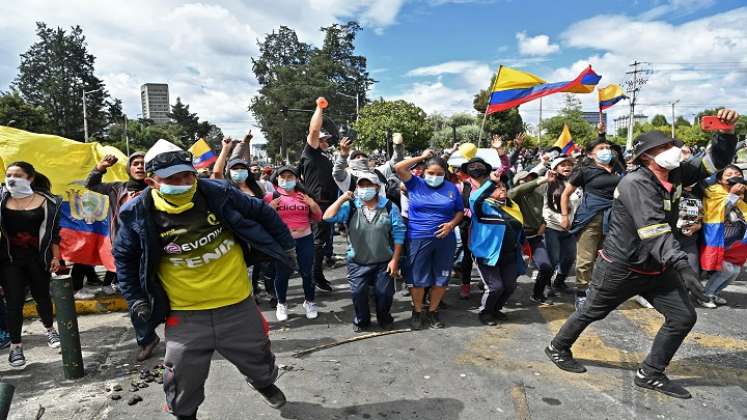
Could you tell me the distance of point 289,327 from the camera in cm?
485

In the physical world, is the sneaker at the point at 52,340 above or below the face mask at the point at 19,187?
below

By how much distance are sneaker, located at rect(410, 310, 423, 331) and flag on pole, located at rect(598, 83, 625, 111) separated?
6.93 metres

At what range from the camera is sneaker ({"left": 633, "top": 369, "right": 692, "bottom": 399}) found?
3261 mm

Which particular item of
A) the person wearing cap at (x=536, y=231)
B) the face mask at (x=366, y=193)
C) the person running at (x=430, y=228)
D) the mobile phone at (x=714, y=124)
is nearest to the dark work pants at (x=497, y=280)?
the person running at (x=430, y=228)

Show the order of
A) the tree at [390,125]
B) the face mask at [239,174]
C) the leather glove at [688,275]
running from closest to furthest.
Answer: the leather glove at [688,275]
the face mask at [239,174]
the tree at [390,125]

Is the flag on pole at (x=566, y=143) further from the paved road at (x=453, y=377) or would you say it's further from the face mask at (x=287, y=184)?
the face mask at (x=287, y=184)

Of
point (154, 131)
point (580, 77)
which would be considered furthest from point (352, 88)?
point (580, 77)

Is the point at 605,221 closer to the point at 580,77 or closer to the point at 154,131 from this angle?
the point at 580,77

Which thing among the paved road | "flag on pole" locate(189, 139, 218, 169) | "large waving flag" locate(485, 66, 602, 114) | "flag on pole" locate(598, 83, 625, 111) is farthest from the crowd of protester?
"flag on pole" locate(598, 83, 625, 111)

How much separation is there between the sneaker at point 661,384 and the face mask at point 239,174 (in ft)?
14.2

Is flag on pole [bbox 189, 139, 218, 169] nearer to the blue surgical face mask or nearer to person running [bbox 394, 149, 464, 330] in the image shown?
person running [bbox 394, 149, 464, 330]

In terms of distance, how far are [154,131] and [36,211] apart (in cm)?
6639

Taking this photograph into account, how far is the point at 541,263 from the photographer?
5.42m

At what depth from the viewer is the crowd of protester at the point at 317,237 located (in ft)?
8.66
